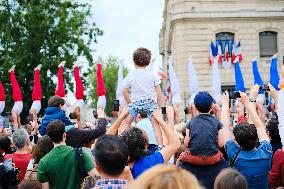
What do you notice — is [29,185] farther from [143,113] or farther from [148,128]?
[143,113]

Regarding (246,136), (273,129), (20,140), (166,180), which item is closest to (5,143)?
(20,140)

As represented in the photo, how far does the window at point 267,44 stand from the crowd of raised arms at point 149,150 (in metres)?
26.6

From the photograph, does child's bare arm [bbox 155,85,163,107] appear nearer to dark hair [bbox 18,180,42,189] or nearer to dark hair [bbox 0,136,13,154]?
dark hair [bbox 0,136,13,154]

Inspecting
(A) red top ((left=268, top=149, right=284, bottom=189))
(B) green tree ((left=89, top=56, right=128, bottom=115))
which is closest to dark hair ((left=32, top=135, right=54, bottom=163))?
(A) red top ((left=268, top=149, right=284, bottom=189))

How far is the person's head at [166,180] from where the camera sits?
2.72m

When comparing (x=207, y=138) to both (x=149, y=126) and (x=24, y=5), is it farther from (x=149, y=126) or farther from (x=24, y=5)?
(x=24, y=5)

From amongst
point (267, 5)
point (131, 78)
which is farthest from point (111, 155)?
point (267, 5)

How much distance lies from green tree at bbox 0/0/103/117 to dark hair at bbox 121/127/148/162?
2663 centimetres

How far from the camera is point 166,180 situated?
2.73 metres

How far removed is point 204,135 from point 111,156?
2.24 m

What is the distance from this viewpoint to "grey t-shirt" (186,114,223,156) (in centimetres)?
A: 600

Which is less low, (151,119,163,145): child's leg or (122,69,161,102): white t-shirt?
(122,69,161,102): white t-shirt

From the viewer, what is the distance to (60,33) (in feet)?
105

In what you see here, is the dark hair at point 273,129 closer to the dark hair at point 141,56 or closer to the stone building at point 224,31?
the dark hair at point 141,56
